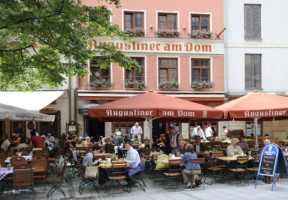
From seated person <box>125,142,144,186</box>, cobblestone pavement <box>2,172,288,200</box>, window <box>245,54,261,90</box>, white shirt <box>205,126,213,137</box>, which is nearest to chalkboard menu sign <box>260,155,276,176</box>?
cobblestone pavement <box>2,172,288,200</box>

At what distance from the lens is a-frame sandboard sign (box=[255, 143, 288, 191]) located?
28.1 feet

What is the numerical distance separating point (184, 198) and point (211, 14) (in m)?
16.5

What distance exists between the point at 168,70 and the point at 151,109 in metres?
11.7

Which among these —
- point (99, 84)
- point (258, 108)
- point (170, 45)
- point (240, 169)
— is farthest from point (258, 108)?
point (99, 84)

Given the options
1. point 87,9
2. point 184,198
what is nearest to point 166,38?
point 87,9

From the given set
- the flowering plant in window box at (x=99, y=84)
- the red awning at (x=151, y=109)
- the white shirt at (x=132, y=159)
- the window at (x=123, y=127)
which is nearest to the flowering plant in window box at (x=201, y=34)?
the flowering plant in window box at (x=99, y=84)

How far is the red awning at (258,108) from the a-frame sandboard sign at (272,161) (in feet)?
4.63

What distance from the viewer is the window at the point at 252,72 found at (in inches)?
853

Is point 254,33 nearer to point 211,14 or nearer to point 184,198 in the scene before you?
point 211,14

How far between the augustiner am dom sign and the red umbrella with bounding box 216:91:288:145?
10.3 m

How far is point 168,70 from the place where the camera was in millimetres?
20828

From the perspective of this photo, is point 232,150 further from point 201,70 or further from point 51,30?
point 201,70

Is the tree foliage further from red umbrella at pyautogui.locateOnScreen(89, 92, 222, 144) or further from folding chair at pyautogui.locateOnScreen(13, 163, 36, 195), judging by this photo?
folding chair at pyautogui.locateOnScreen(13, 163, 36, 195)

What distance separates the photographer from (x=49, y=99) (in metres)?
16.8
